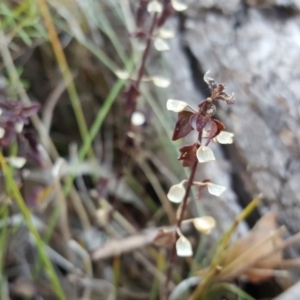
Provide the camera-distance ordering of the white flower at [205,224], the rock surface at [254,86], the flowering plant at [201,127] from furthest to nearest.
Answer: the rock surface at [254,86], the white flower at [205,224], the flowering plant at [201,127]

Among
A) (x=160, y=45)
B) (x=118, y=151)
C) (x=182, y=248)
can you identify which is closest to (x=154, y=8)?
(x=160, y=45)

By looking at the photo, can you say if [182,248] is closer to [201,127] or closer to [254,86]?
[201,127]

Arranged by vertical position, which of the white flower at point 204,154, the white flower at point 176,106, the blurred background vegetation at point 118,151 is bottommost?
the blurred background vegetation at point 118,151

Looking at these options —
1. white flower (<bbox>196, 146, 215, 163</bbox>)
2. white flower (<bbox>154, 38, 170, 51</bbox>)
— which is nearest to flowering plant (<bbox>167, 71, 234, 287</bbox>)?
white flower (<bbox>196, 146, 215, 163</bbox>)

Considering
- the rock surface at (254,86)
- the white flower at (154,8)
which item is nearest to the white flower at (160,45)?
the white flower at (154,8)

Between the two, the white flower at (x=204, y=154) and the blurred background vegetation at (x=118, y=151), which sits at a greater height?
the white flower at (x=204, y=154)

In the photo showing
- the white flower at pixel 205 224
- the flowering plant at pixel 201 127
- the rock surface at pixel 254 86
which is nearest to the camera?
the flowering plant at pixel 201 127

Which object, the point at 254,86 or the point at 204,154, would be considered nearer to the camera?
the point at 204,154

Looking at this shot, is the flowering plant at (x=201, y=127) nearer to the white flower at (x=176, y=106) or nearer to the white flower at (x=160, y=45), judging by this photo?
the white flower at (x=176, y=106)

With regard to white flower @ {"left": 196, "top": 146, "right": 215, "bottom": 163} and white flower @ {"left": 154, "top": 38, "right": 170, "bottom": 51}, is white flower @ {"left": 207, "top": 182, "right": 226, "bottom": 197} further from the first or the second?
white flower @ {"left": 154, "top": 38, "right": 170, "bottom": 51}

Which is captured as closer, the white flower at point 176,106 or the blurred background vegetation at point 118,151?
the white flower at point 176,106

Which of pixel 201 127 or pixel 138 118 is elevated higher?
pixel 201 127

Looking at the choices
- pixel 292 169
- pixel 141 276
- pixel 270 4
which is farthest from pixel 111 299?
pixel 270 4

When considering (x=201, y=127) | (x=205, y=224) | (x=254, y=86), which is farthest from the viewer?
(x=254, y=86)
